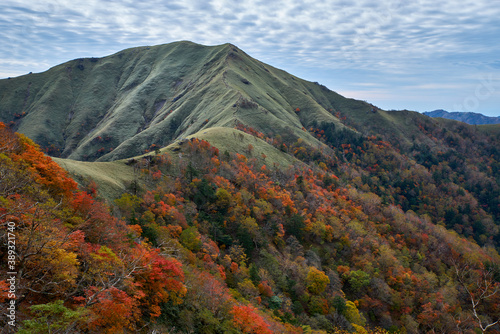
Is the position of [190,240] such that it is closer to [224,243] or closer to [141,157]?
[224,243]

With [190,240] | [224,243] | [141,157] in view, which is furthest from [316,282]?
[141,157]

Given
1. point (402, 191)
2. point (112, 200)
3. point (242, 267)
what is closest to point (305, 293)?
point (242, 267)

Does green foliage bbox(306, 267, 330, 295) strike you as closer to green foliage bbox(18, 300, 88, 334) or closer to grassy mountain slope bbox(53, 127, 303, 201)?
grassy mountain slope bbox(53, 127, 303, 201)

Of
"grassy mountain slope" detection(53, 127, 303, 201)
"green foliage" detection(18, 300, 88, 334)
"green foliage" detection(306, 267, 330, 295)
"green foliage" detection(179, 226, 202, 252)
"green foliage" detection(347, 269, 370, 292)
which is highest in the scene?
"grassy mountain slope" detection(53, 127, 303, 201)

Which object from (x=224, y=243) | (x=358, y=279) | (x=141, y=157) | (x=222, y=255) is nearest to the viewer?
(x=222, y=255)

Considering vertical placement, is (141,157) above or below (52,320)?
above

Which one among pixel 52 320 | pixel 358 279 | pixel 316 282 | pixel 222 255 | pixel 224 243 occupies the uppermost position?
pixel 52 320

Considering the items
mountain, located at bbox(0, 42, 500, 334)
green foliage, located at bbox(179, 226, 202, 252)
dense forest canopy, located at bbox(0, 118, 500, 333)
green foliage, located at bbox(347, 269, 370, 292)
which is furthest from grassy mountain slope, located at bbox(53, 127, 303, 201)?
green foliage, located at bbox(347, 269, 370, 292)

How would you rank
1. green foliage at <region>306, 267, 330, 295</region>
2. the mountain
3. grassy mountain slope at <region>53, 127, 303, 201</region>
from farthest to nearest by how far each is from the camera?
green foliage at <region>306, 267, 330, 295</region> < grassy mountain slope at <region>53, 127, 303, 201</region> < the mountain

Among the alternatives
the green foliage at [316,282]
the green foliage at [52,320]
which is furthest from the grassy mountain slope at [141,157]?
the green foliage at [316,282]

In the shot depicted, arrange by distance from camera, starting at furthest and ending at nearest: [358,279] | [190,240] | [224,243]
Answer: [358,279], [224,243], [190,240]

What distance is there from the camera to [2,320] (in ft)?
55.2

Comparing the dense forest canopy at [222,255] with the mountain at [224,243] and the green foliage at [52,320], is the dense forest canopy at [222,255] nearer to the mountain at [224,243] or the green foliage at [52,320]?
the green foliage at [52,320]

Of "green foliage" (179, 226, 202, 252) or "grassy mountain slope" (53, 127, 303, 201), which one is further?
"grassy mountain slope" (53, 127, 303, 201)
